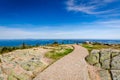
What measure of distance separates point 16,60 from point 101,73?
14343 mm

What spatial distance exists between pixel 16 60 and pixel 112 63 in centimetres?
1624

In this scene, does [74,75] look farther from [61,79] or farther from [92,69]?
[92,69]

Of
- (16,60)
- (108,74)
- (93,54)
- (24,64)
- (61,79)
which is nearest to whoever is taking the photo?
(61,79)

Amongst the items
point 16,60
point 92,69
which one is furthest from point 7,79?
point 92,69

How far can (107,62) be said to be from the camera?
32.7 metres

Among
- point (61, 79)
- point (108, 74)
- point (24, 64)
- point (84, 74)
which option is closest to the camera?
point (61, 79)

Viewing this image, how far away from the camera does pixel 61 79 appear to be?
2373 centimetres

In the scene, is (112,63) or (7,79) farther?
(112,63)

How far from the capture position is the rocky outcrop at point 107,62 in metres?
27.6

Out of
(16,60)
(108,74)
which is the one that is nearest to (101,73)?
(108,74)

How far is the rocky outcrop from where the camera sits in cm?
2761

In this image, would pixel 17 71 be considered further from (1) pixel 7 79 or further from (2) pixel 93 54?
(2) pixel 93 54

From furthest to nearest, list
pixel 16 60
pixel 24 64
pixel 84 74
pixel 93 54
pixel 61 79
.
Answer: pixel 93 54
pixel 16 60
pixel 24 64
pixel 84 74
pixel 61 79

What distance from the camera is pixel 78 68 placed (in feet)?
95.5
